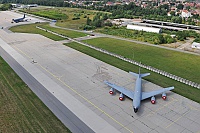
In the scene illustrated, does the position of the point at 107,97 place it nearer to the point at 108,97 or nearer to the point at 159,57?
the point at 108,97

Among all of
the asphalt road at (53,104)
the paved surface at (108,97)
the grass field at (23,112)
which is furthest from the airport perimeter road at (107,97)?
the grass field at (23,112)

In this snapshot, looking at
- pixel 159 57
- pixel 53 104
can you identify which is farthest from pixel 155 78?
pixel 53 104

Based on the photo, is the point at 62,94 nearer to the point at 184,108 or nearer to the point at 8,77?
the point at 8,77

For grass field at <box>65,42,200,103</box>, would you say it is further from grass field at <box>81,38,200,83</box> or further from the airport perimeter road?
grass field at <box>81,38,200,83</box>

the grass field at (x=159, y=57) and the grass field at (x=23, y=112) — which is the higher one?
the grass field at (x=159, y=57)

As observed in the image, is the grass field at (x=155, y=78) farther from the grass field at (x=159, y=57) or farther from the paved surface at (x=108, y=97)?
the grass field at (x=159, y=57)

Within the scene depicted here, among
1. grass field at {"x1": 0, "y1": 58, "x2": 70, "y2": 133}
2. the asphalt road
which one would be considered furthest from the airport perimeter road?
grass field at {"x1": 0, "y1": 58, "x2": 70, "y2": 133}
